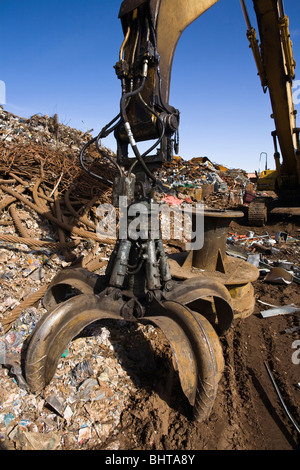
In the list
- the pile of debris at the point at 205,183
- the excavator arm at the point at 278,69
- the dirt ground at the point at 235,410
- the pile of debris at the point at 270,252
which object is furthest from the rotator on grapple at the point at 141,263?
the pile of debris at the point at 205,183

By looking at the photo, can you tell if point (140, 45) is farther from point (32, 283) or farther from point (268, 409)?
point (268, 409)

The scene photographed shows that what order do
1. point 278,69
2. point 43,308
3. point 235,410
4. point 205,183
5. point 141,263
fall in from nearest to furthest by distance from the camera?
point 235,410
point 141,263
point 43,308
point 278,69
point 205,183

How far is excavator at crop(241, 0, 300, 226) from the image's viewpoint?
16.3 feet

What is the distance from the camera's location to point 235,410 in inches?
79.8

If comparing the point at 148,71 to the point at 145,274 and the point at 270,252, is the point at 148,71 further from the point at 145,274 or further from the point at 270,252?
the point at 270,252

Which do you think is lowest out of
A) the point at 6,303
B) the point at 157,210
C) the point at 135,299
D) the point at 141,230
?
the point at 6,303

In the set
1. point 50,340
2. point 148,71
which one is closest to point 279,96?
point 148,71

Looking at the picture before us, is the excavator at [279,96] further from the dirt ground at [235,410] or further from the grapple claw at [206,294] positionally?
the dirt ground at [235,410]

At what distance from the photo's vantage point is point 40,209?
434 cm

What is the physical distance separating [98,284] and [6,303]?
123 centimetres

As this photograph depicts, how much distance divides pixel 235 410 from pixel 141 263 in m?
1.37

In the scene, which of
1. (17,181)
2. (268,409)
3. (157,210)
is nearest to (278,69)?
(157,210)

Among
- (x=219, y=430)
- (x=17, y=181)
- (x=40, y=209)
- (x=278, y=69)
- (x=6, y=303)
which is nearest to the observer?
(x=219, y=430)

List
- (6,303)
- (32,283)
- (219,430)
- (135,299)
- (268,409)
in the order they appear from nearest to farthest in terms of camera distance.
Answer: (219,430), (268,409), (135,299), (6,303), (32,283)
